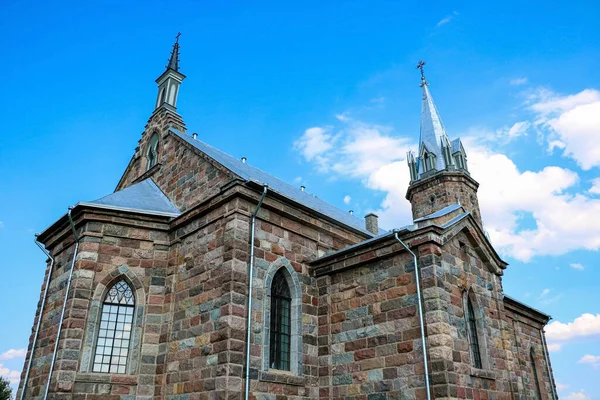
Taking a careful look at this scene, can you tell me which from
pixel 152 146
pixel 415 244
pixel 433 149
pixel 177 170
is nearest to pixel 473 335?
pixel 415 244

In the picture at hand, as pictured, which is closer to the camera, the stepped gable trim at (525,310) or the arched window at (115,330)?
the arched window at (115,330)

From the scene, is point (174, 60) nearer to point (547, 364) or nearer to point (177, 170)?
point (177, 170)

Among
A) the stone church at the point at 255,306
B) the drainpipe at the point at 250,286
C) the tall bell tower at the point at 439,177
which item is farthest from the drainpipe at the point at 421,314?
the tall bell tower at the point at 439,177

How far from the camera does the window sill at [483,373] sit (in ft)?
35.7

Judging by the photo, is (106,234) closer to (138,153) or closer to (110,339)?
(110,339)

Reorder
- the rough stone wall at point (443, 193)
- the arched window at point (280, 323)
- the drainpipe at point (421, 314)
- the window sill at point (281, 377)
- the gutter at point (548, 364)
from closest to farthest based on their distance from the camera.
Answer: the drainpipe at point (421, 314), the window sill at point (281, 377), the arched window at point (280, 323), the gutter at point (548, 364), the rough stone wall at point (443, 193)

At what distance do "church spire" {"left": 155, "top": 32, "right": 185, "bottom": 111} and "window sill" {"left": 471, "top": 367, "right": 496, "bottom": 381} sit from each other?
540 inches

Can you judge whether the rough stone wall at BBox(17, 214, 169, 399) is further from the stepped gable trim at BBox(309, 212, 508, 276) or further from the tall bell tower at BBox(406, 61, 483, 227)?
the tall bell tower at BBox(406, 61, 483, 227)

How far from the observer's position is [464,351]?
10875mm

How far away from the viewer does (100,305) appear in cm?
1235

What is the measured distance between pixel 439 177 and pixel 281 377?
66.6 ft

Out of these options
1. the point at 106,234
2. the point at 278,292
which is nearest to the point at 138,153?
the point at 106,234

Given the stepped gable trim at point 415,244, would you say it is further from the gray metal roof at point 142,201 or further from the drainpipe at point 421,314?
the gray metal roof at point 142,201

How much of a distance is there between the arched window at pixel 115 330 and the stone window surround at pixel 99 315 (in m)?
0.12
